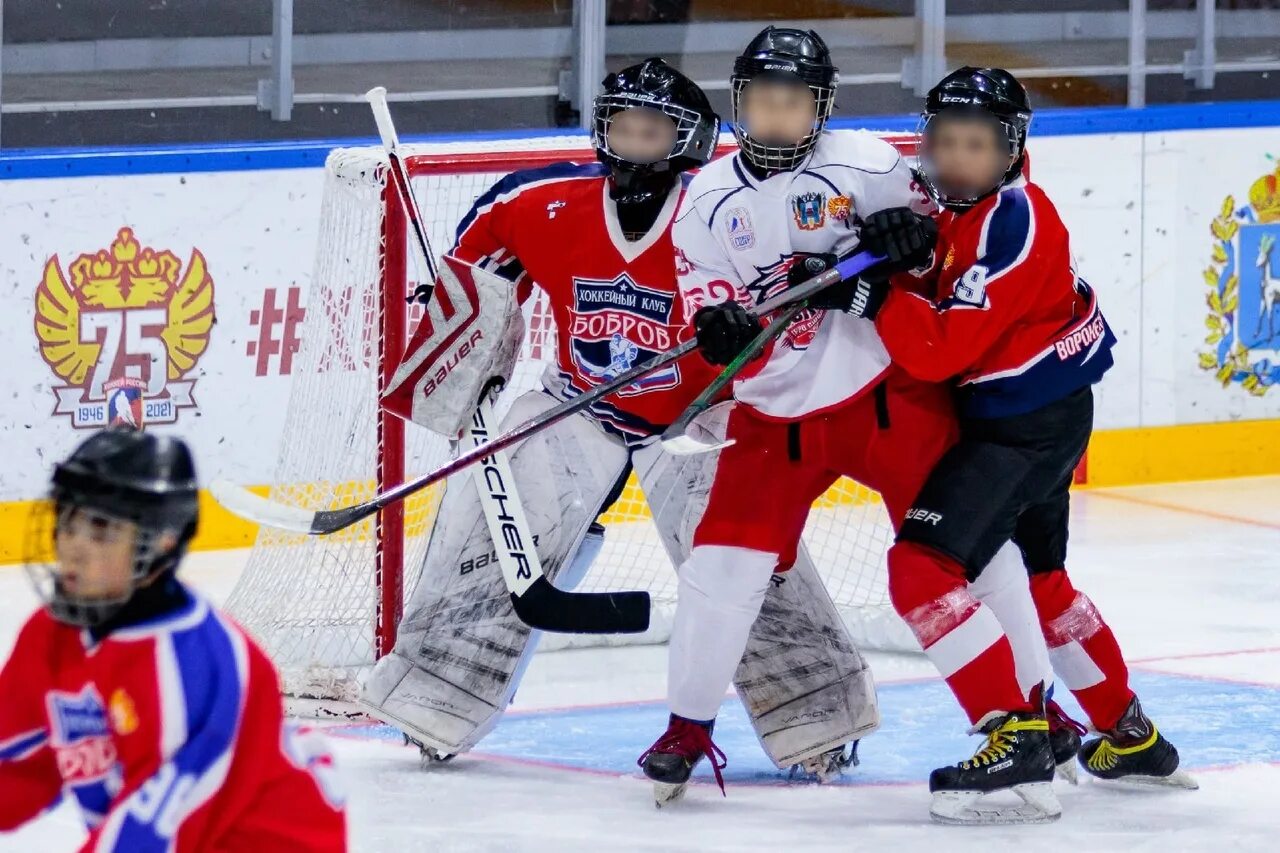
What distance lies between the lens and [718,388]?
3.26 m

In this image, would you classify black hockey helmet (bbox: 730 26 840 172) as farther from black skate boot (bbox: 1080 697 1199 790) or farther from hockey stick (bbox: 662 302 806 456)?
black skate boot (bbox: 1080 697 1199 790)

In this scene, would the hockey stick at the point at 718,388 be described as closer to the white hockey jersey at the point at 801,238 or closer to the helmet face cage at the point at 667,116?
the white hockey jersey at the point at 801,238

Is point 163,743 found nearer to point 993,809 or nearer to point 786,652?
point 993,809

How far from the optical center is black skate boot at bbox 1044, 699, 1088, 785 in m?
3.35

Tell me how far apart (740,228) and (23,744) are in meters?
1.65

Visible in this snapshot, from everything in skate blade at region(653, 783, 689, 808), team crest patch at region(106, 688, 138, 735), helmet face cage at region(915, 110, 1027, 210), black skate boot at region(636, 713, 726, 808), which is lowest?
skate blade at region(653, 783, 689, 808)

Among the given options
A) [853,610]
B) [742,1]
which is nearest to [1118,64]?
[742,1]

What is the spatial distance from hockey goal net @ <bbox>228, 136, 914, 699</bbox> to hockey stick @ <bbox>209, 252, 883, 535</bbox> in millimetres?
447

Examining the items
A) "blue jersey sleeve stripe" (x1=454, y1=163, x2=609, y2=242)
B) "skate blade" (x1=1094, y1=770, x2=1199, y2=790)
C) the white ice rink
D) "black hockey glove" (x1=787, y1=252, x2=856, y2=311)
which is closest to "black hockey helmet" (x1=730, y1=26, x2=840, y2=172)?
"black hockey glove" (x1=787, y1=252, x2=856, y2=311)

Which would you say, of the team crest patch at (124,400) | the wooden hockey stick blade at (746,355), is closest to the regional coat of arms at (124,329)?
the team crest patch at (124,400)

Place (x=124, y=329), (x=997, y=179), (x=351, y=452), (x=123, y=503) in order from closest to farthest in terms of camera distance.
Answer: (x=123, y=503), (x=997, y=179), (x=351, y=452), (x=124, y=329)

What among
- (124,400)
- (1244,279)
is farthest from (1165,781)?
(1244,279)

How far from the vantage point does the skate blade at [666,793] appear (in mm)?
3270

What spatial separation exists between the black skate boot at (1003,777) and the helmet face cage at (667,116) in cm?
99
